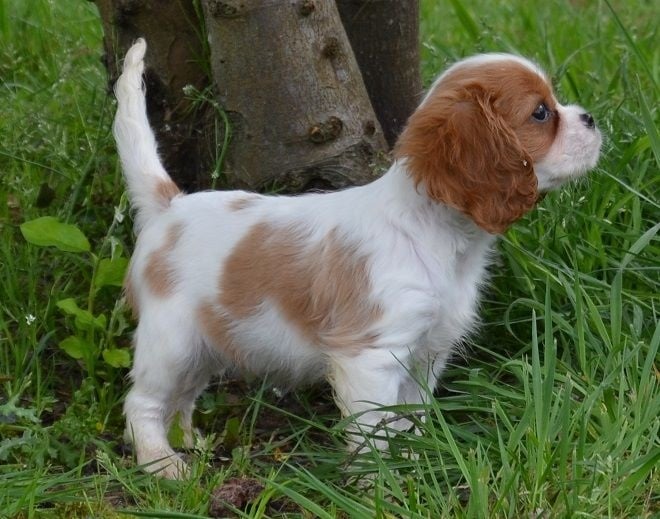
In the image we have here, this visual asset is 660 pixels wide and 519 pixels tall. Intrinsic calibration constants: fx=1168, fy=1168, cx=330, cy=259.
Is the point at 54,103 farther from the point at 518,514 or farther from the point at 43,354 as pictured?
the point at 518,514

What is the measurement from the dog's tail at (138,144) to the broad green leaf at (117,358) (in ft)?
1.54

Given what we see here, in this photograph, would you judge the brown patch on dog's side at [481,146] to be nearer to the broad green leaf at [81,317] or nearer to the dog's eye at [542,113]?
the dog's eye at [542,113]

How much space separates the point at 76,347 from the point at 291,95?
1.14 metres

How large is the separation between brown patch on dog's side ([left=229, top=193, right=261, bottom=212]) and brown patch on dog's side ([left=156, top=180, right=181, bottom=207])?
221mm

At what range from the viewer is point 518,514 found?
278 centimetres

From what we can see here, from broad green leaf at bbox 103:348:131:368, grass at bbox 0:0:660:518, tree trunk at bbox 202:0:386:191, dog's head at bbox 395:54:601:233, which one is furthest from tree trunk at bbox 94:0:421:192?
broad green leaf at bbox 103:348:131:368

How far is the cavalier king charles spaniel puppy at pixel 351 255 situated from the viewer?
3.37m

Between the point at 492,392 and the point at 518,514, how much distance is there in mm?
738

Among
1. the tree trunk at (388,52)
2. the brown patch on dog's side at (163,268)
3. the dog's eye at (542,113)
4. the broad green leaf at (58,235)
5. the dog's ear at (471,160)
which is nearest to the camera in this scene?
the dog's ear at (471,160)

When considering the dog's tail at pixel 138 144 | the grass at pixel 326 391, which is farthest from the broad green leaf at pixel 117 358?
the dog's tail at pixel 138 144

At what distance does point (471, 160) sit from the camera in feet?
11.0

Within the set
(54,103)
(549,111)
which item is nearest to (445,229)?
(549,111)

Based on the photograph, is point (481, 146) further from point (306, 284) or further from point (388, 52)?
point (388, 52)

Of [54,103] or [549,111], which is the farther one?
[54,103]
